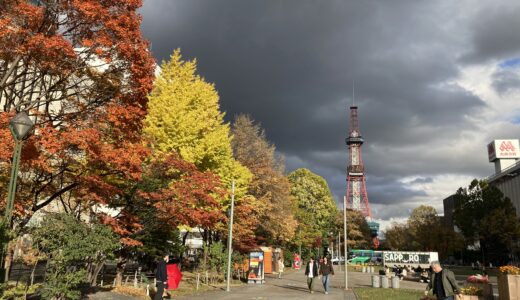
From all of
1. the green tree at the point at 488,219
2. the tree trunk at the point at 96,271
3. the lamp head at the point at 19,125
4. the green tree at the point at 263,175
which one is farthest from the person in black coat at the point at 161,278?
the green tree at the point at 488,219

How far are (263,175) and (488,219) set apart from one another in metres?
32.1

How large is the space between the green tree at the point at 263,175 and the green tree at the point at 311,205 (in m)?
22.7

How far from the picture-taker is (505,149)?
93750mm

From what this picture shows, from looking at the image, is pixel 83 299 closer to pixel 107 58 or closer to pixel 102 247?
pixel 102 247

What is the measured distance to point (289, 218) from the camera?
1502 inches

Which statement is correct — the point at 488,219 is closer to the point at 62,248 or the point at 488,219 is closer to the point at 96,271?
the point at 96,271

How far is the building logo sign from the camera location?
93.0m

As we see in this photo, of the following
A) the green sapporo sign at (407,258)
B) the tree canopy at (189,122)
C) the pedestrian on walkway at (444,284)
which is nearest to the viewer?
the pedestrian on walkway at (444,284)

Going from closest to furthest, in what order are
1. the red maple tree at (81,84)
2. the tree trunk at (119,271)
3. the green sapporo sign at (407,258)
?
the red maple tree at (81,84) → the tree trunk at (119,271) → the green sapporo sign at (407,258)

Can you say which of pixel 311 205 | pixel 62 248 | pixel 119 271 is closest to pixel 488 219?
pixel 311 205

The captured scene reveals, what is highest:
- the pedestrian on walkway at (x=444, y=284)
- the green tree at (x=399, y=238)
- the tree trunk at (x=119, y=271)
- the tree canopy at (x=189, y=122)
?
the tree canopy at (x=189, y=122)

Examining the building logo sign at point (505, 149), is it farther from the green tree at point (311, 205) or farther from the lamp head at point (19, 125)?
the lamp head at point (19, 125)

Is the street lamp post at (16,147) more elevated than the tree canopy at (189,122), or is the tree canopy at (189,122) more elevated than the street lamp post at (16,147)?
the tree canopy at (189,122)

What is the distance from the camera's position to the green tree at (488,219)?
49156 millimetres
